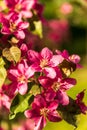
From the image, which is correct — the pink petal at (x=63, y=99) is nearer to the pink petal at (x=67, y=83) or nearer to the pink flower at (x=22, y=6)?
the pink petal at (x=67, y=83)

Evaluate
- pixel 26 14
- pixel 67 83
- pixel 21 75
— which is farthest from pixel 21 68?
pixel 26 14

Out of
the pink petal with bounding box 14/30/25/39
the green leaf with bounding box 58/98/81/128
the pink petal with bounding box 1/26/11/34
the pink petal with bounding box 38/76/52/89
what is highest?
the pink petal with bounding box 1/26/11/34

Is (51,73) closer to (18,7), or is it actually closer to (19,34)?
(19,34)

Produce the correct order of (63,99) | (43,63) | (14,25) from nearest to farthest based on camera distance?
(63,99) → (43,63) → (14,25)

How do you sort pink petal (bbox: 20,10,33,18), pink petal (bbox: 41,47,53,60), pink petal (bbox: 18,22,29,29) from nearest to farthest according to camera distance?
pink petal (bbox: 41,47,53,60), pink petal (bbox: 18,22,29,29), pink petal (bbox: 20,10,33,18)

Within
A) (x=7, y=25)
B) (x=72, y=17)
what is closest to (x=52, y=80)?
(x=7, y=25)

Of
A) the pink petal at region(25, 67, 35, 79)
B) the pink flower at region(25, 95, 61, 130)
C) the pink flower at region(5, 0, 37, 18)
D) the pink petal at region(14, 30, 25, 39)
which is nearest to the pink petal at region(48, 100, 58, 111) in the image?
the pink flower at region(25, 95, 61, 130)

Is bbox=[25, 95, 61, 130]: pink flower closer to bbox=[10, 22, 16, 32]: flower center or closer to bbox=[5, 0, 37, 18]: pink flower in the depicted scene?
bbox=[10, 22, 16, 32]: flower center
